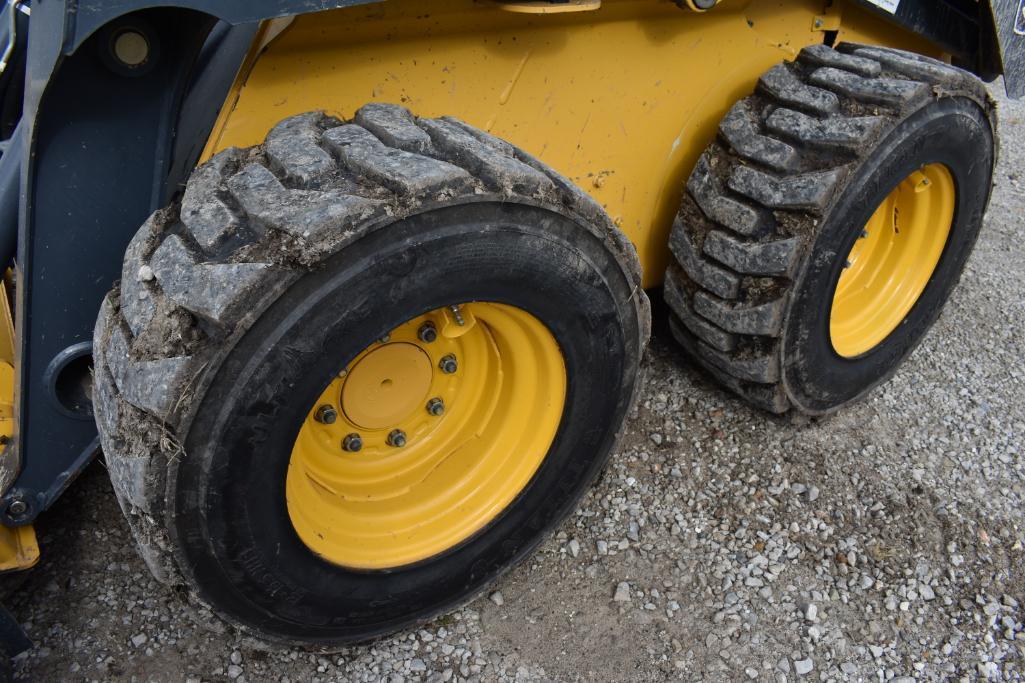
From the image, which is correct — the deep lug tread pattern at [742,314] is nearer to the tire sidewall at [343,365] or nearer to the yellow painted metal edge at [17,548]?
the tire sidewall at [343,365]

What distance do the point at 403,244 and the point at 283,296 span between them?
22cm

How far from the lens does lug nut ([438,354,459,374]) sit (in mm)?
1959

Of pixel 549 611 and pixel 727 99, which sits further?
pixel 727 99

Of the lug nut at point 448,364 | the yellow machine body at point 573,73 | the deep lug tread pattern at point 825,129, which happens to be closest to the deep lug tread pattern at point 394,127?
the yellow machine body at point 573,73

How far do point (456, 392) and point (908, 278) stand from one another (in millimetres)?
1712

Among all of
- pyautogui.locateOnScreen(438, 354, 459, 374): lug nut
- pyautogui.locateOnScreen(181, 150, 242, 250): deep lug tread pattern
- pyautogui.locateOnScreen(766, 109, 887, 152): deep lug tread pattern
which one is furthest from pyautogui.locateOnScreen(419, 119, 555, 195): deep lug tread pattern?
pyautogui.locateOnScreen(766, 109, 887, 152): deep lug tread pattern

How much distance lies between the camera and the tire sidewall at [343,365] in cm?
143

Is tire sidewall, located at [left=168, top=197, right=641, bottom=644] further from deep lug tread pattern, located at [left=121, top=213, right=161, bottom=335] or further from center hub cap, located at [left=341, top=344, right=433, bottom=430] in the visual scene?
center hub cap, located at [left=341, top=344, right=433, bottom=430]

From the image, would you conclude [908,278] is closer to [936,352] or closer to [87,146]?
[936,352]

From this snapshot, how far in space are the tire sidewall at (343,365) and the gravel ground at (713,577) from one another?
0.23 metres

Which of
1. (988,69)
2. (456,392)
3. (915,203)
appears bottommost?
(456,392)

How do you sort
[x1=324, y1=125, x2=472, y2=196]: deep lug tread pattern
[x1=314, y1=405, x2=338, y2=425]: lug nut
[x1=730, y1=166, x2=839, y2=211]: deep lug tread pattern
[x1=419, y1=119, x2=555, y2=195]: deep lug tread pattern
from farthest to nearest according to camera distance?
[x1=730, y1=166, x2=839, y2=211]: deep lug tread pattern → [x1=314, y1=405, x2=338, y2=425]: lug nut → [x1=419, y1=119, x2=555, y2=195]: deep lug tread pattern → [x1=324, y1=125, x2=472, y2=196]: deep lug tread pattern

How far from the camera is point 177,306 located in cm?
140

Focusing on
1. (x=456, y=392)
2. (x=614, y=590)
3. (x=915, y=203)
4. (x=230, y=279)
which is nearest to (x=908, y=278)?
(x=915, y=203)
